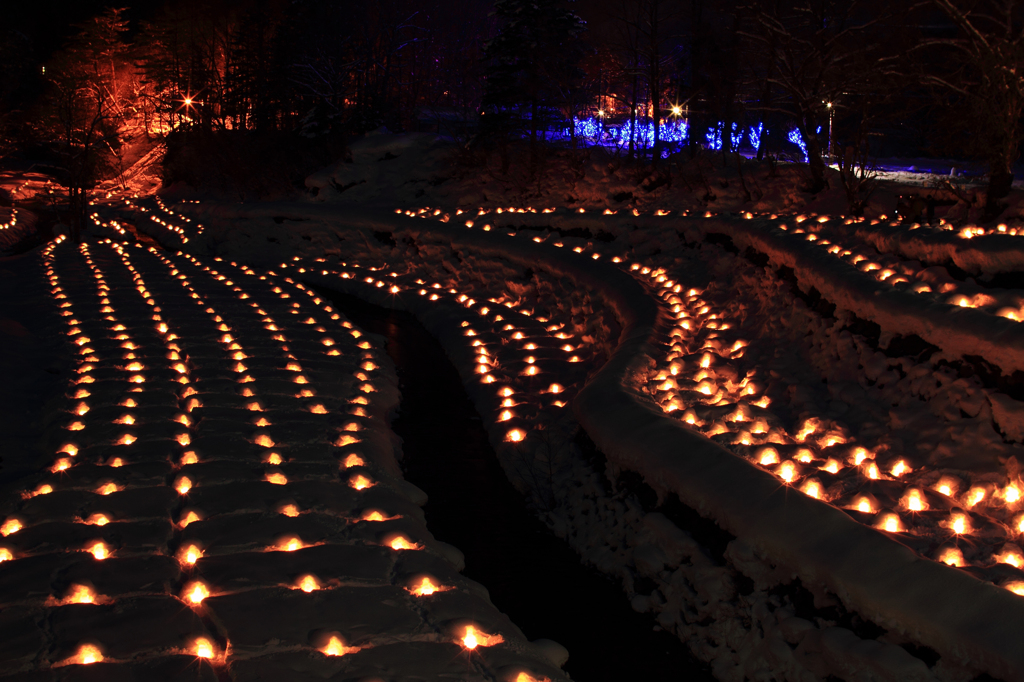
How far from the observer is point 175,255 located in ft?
39.6

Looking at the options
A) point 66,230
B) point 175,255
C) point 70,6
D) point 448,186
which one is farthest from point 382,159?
point 70,6

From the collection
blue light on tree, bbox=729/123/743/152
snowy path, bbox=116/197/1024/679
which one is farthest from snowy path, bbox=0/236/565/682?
blue light on tree, bbox=729/123/743/152

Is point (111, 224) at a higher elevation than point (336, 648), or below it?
higher

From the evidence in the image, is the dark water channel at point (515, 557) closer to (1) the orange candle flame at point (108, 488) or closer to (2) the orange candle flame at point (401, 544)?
(2) the orange candle flame at point (401, 544)

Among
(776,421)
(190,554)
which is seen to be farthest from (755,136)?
(190,554)

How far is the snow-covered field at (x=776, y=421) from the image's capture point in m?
2.83

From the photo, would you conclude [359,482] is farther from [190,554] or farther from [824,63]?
[824,63]

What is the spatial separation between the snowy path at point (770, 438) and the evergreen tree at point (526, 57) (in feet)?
41.6

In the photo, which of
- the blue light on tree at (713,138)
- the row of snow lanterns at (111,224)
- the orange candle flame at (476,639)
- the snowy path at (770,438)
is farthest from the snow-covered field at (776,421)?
the blue light on tree at (713,138)

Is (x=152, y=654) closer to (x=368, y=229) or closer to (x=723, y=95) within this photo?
(x=368, y=229)

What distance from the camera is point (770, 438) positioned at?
454 cm

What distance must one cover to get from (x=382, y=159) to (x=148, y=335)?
592 inches

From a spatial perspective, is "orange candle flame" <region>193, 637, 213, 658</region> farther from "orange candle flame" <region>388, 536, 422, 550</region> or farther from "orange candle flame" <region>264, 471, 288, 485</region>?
"orange candle flame" <region>264, 471, 288, 485</region>

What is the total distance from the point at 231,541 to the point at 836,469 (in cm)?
319
